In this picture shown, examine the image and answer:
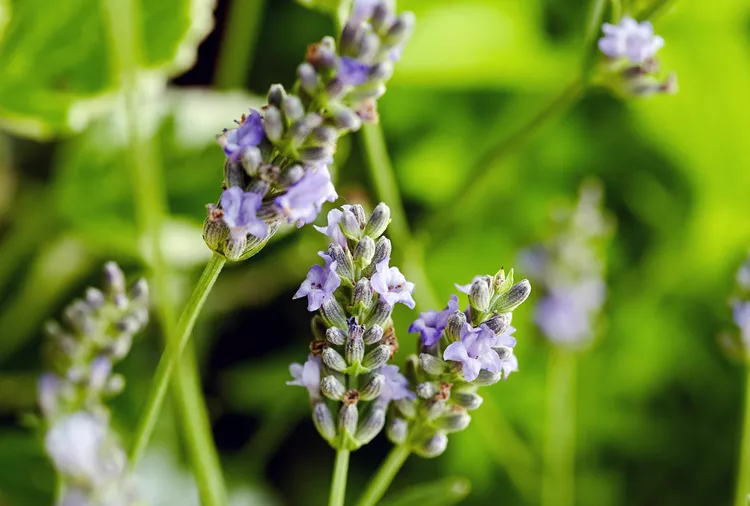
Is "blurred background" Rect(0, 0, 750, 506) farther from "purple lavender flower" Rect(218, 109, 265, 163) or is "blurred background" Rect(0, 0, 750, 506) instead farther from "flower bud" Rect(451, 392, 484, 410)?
"purple lavender flower" Rect(218, 109, 265, 163)

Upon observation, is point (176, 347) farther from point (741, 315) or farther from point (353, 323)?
point (741, 315)

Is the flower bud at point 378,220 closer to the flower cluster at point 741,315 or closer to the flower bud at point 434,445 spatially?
the flower bud at point 434,445

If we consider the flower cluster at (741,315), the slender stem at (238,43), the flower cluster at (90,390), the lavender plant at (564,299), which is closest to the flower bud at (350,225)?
the flower cluster at (90,390)

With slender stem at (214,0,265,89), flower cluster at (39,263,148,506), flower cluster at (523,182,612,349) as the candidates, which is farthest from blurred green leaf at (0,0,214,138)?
flower cluster at (523,182,612,349)

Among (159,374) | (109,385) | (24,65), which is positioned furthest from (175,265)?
(159,374)

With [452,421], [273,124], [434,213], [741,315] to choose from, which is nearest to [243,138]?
[273,124]

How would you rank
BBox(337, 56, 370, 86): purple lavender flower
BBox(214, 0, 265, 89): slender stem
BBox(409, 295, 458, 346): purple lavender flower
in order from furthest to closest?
BBox(214, 0, 265, 89): slender stem → BBox(409, 295, 458, 346): purple lavender flower → BBox(337, 56, 370, 86): purple lavender flower

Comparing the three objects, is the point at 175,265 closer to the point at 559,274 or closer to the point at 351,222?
the point at 559,274
